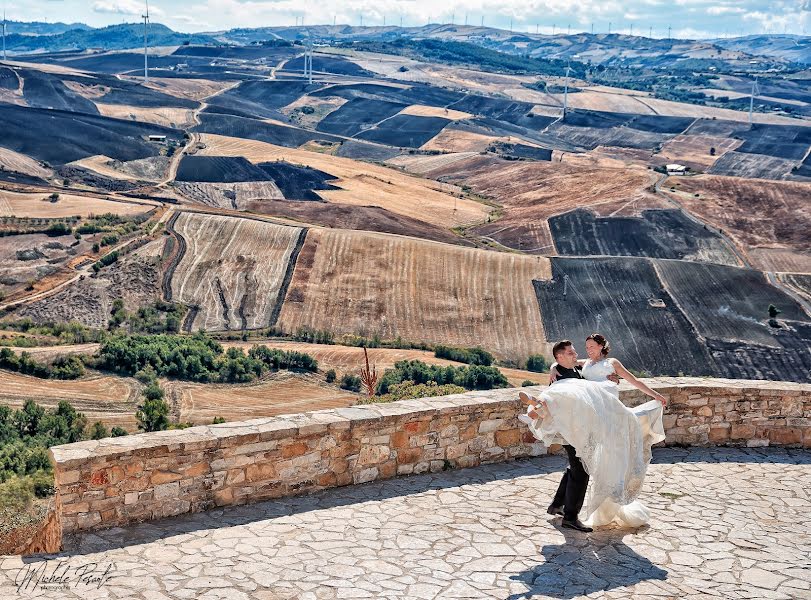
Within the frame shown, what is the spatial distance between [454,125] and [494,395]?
127593 millimetres

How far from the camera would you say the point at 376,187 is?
308 ft

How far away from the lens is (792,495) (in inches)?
419

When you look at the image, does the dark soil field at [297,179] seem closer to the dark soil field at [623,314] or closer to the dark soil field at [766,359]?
the dark soil field at [623,314]

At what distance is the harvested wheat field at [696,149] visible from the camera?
397ft

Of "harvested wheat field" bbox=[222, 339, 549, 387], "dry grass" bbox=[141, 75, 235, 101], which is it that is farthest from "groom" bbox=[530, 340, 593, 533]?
"dry grass" bbox=[141, 75, 235, 101]

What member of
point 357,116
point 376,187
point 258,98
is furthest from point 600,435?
point 258,98

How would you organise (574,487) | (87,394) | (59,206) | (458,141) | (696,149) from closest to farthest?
(574,487) → (87,394) → (59,206) → (458,141) → (696,149)

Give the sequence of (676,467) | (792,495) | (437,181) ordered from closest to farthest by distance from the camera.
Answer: (792,495), (676,467), (437,181)

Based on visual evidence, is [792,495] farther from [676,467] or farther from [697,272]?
[697,272]

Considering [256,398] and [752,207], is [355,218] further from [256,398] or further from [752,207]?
[256,398]

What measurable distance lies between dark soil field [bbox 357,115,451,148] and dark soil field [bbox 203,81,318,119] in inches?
580

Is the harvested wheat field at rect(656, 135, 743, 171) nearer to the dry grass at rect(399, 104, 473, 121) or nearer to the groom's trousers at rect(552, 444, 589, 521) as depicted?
the dry grass at rect(399, 104, 473, 121)

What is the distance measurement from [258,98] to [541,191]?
7406cm

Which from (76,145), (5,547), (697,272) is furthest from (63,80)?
(5,547)
